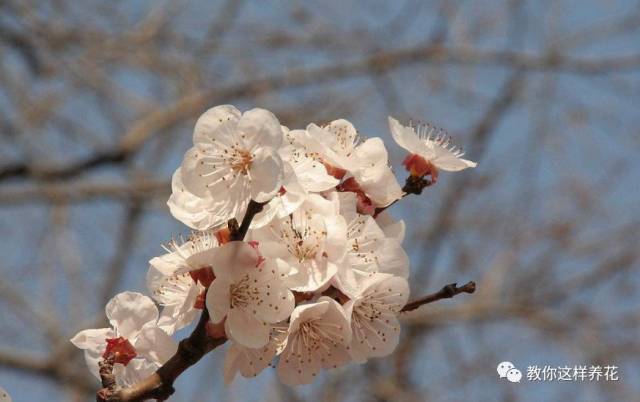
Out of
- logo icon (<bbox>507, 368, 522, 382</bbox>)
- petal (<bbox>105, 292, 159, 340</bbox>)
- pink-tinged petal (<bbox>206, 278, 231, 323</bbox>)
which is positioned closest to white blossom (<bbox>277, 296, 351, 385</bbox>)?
pink-tinged petal (<bbox>206, 278, 231, 323</bbox>)

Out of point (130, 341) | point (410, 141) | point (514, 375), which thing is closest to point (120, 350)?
point (130, 341)

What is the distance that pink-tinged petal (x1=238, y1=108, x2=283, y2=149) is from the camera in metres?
1.18

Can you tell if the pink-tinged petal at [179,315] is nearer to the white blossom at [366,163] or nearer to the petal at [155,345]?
the petal at [155,345]

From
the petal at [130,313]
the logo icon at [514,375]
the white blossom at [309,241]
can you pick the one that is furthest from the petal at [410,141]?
the logo icon at [514,375]

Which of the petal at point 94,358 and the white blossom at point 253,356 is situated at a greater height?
the petal at point 94,358

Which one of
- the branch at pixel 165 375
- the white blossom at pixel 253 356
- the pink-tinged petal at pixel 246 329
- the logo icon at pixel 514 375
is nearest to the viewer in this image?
the branch at pixel 165 375

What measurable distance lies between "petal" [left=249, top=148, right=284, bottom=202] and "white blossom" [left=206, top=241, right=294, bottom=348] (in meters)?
0.07

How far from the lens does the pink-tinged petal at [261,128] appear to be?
3.88 ft

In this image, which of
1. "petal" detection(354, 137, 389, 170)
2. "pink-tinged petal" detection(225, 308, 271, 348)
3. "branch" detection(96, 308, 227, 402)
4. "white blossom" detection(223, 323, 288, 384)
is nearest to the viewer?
"branch" detection(96, 308, 227, 402)

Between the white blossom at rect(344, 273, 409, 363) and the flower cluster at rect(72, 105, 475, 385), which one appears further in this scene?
the white blossom at rect(344, 273, 409, 363)

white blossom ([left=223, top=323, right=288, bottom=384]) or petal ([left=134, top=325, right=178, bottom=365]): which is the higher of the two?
petal ([left=134, top=325, right=178, bottom=365])

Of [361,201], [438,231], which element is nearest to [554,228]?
[438,231]

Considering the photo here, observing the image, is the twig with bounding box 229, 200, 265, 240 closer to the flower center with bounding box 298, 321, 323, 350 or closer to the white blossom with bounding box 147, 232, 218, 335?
the white blossom with bounding box 147, 232, 218, 335

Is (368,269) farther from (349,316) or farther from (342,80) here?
(342,80)
